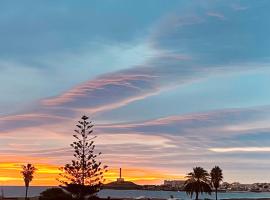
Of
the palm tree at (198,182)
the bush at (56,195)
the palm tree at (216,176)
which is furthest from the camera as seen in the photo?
the palm tree at (216,176)

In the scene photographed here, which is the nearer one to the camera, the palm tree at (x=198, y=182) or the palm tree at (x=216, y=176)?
the palm tree at (x=198, y=182)

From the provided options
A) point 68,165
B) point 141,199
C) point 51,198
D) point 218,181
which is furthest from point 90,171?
point 141,199

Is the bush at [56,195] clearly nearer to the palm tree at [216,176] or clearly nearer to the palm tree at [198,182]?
the palm tree at [198,182]

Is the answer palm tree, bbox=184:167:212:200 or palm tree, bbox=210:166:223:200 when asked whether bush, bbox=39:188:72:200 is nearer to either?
palm tree, bbox=184:167:212:200

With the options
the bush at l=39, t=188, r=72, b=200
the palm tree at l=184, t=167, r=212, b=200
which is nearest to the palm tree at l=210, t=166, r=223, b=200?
the palm tree at l=184, t=167, r=212, b=200

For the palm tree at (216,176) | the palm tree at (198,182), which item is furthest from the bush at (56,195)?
the palm tree at (216,176)

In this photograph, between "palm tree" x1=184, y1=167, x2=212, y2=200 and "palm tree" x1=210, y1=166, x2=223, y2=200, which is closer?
"palm tree" x1=184, y1=167, x2=212, y2=200

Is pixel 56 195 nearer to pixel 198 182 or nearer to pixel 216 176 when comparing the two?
pixel 198 182

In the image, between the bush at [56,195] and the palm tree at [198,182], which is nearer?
A: the bush at [56,195]

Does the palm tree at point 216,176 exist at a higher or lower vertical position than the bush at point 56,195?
higher

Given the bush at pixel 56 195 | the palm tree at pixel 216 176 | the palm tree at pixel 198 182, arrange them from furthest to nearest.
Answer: the palm tree at pixel 216 176, the palm tree at pixel 198 182, the bush at pixel 56 195

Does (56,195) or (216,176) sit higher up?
(216,176)

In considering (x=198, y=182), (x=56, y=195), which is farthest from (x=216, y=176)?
(x=56, y=195)

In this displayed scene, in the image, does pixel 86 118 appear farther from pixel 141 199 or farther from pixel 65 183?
pixel 141 199
